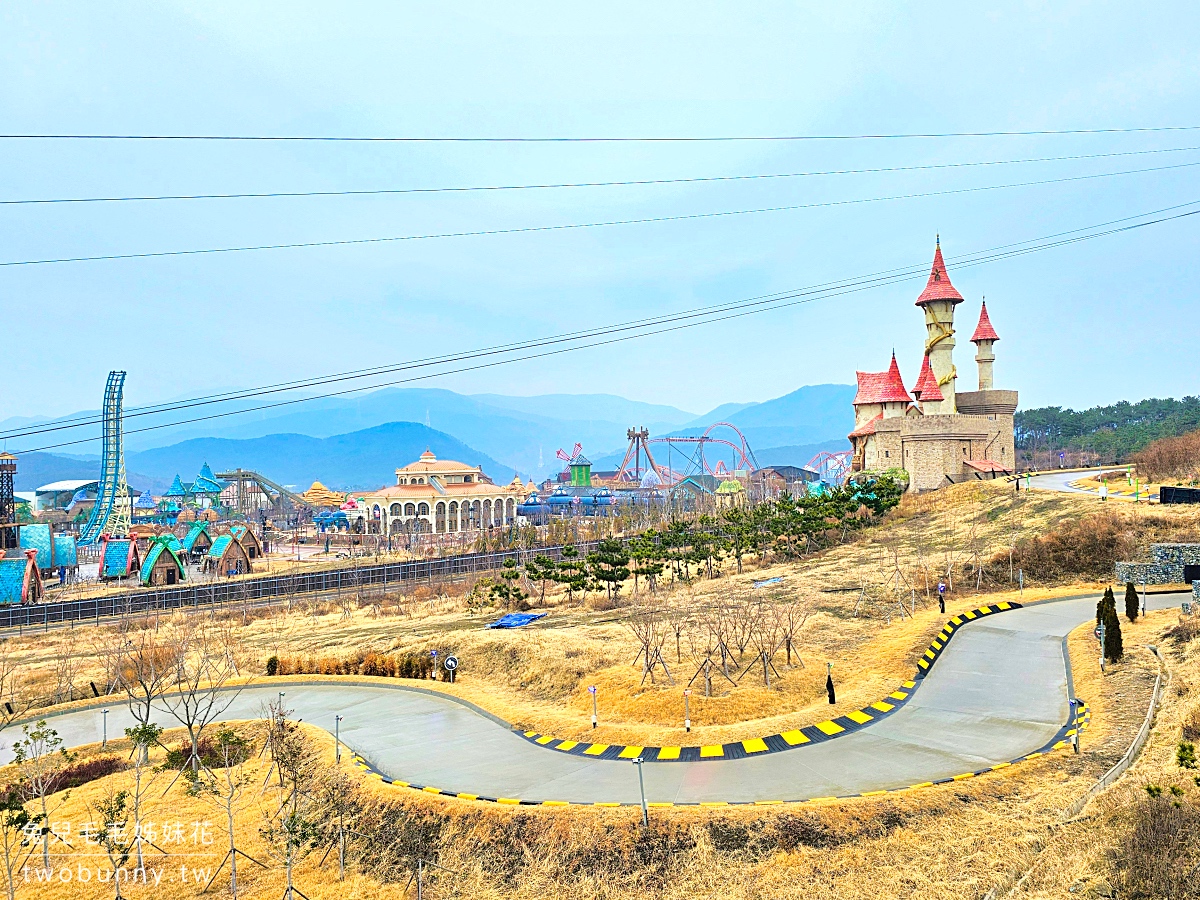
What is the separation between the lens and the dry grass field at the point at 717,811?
8172mm

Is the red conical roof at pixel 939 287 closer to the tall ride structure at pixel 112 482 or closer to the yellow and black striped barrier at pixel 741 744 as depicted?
the yellow and black striped barrier at pixel 741 744

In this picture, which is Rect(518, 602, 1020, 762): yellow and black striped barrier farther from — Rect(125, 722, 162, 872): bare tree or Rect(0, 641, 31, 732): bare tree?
Rect(0, 641, 31, 732): bare tree

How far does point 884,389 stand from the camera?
47.1 metres

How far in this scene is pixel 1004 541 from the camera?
28000 mm

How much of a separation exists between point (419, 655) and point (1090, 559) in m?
22.4

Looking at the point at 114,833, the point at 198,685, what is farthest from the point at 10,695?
the point at 114,833

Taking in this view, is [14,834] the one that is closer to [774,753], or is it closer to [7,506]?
[774,753]

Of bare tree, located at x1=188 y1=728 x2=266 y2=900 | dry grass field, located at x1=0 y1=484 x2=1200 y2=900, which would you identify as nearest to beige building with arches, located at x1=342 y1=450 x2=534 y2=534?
A: dry grass field, located at x1=0 y1=484 x2=1200 y2=900

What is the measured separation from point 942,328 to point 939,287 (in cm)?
264

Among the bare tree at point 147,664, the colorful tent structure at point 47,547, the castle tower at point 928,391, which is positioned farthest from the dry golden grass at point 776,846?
the colorful tent structure at point 47,547

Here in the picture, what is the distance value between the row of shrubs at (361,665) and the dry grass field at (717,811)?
68 cm

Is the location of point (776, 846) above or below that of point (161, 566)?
below

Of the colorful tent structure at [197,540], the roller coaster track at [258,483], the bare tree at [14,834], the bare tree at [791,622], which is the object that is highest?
the roller coaster track at [258,483]

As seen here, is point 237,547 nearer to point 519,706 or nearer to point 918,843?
point 519,706
